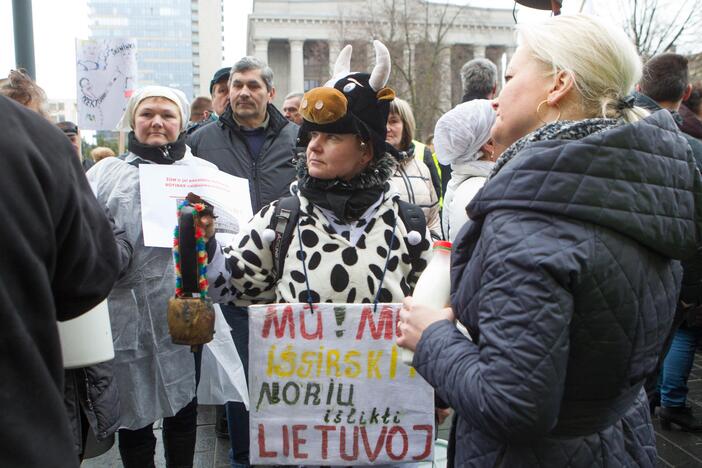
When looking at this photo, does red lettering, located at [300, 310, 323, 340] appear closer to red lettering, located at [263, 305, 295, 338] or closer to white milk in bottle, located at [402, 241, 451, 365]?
red lettering, located at [263, 305, 295, 338]

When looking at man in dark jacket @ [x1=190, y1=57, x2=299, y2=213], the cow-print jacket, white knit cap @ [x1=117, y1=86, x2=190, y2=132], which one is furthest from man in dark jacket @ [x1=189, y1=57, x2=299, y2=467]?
the cow-print jacket

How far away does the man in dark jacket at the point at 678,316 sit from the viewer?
3.71 meters

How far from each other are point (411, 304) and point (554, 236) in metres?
0.45

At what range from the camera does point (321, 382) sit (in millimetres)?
2266

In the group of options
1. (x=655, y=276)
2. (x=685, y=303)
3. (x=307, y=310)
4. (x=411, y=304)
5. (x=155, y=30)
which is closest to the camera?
(x=655, y=276)

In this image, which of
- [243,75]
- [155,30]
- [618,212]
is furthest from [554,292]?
[155,30]

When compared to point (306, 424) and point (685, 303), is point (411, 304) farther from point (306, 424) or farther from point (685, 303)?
point (685, 303)

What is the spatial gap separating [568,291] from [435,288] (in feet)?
1.38

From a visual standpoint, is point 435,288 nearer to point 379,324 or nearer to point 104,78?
point 379,324

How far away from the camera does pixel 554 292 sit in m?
1.24

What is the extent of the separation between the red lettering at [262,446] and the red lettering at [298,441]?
7cm

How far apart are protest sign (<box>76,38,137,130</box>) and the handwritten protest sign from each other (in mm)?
4573

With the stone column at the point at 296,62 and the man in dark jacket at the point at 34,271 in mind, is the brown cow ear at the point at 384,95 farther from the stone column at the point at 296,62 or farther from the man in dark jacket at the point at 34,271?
the stone column at the point at 296,62

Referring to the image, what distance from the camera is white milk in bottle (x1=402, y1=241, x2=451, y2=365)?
1.61 meters
